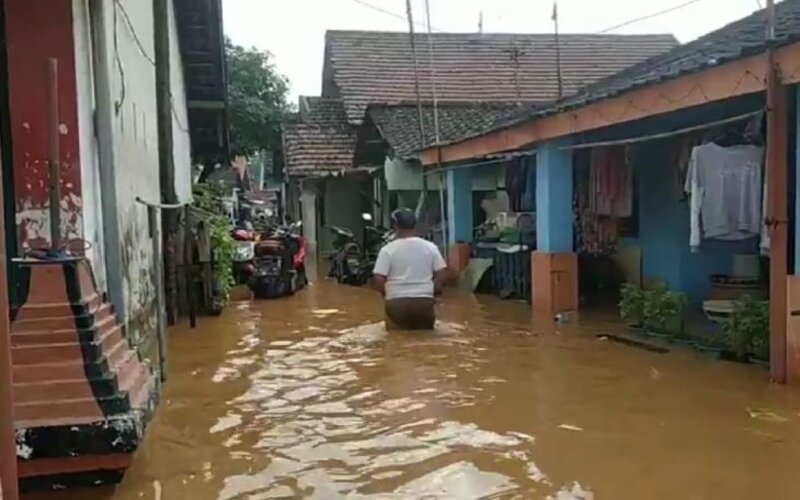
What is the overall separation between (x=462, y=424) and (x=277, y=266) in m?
9.77

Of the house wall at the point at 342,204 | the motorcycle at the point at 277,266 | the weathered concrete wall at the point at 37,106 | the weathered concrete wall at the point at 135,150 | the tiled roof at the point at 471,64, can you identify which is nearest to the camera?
the weathered concrete wall at the point at 37,106

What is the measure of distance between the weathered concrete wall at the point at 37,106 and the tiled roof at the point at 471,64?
753 inches

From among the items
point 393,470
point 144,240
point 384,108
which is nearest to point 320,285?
point 384,108

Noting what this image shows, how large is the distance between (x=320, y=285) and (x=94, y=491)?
12.9m

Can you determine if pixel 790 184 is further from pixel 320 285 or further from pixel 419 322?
pixel 320 285

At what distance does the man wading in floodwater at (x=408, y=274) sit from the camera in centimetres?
983

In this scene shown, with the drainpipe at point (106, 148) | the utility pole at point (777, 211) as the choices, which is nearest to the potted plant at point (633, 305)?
the utility pole at point (777, 211)

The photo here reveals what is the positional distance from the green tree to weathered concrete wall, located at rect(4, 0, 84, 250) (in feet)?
70.6

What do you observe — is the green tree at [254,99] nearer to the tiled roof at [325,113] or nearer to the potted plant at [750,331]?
the tiled roof at [325,113]

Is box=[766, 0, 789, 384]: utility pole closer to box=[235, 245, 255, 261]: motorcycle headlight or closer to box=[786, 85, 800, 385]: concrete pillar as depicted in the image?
box=[786, 85, 800, 385]: concrete pillar

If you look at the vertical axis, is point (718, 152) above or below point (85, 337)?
above

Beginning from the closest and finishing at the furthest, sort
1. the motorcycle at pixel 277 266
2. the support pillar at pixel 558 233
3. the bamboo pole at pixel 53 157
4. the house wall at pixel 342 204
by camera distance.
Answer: the bamboo pole at pixel 53 157 → the support pillar at pixel 558 233 → the motorcycle at pixel 277 266 → the house wall at pixel 342 204

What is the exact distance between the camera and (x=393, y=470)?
16.0 ft

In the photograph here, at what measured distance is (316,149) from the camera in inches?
974
